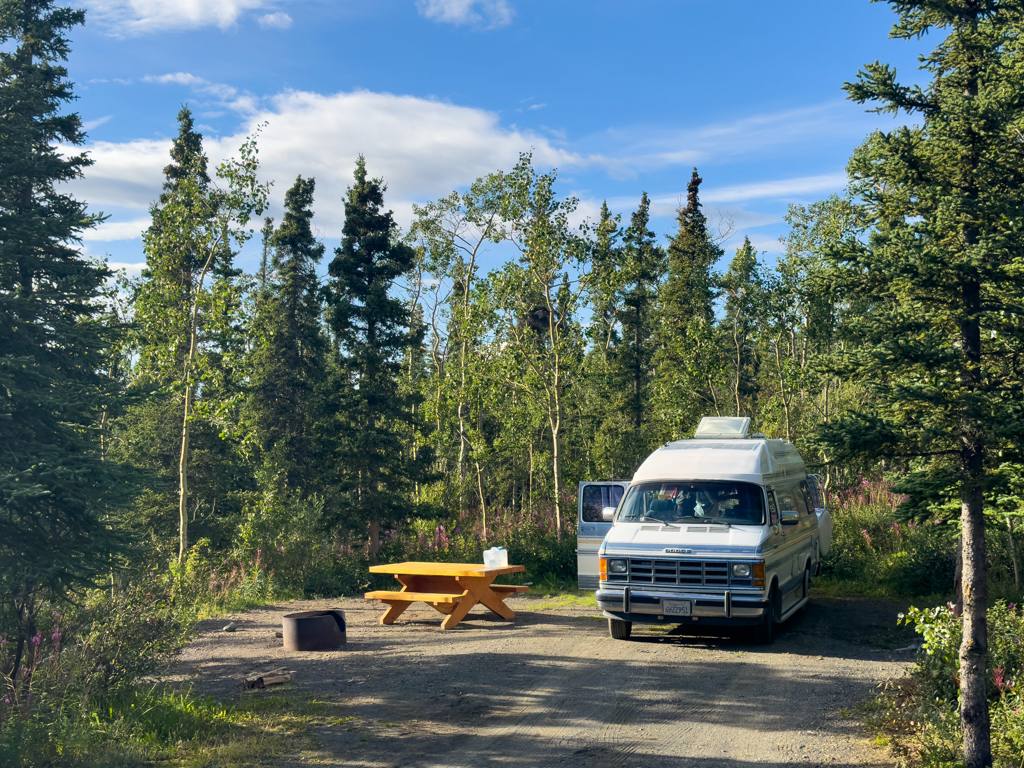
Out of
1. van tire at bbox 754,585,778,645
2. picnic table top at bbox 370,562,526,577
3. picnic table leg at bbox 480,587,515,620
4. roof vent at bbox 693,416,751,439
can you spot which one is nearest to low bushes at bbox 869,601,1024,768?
van tire at bbox 754,585,778,645

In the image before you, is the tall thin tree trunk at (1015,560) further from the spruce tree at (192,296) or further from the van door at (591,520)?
the spruce tree at (192,296)

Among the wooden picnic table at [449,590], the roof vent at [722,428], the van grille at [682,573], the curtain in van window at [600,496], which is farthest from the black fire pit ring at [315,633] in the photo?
the roof vent at [722,428]

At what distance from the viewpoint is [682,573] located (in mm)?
10203

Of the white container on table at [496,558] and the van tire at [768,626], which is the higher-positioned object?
the white container on table at [496,558]

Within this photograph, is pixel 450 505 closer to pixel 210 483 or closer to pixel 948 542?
pixel 210 483

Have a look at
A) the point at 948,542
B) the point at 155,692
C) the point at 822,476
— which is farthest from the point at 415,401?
the point at 155,692

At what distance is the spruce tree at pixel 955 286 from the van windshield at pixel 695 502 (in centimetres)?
465

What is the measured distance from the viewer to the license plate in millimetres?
10073

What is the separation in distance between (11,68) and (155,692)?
27.4ft

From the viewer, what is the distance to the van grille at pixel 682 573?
32.9 ft

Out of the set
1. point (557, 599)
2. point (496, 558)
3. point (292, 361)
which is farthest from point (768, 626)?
point (292, 361)

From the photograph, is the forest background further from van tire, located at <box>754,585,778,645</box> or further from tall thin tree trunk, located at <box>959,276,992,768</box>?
van tire, located at <box>754,585,778,645</box>

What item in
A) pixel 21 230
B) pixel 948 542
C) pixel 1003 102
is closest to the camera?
pixel 1003 102

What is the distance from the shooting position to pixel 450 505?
25203 millimetres
